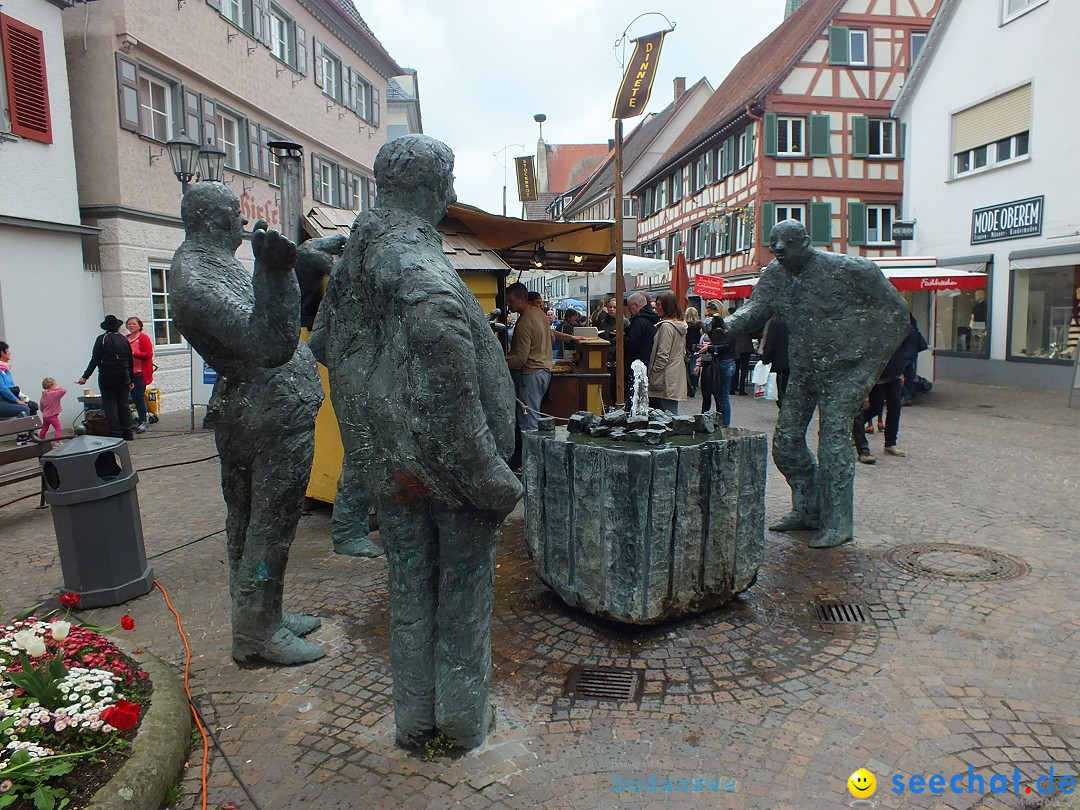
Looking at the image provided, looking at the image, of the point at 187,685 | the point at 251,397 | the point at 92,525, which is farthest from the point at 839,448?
the point at 92,525

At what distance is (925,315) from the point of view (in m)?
18.0

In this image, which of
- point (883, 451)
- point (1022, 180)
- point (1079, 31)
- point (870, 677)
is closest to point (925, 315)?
point (1022, 180)

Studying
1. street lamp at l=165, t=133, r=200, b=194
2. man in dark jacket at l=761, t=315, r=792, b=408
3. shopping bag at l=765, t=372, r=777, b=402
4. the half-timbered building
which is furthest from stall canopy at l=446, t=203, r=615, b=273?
the half-timbered building

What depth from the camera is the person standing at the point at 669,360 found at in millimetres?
7781

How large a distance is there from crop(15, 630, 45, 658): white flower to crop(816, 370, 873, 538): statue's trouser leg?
4082 millimetres

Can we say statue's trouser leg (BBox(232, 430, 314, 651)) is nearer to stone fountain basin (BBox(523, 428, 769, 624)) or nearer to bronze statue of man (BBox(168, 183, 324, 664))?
bronze statue of man (BBox(168, 183, 324, 664))

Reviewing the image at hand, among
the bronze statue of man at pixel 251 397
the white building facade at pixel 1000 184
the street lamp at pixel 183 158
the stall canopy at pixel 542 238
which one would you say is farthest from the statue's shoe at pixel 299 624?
the white building facade at pixel 1000 184

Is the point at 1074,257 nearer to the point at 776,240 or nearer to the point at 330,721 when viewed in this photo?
the point at 776,240

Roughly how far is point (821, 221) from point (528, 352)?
16718 mm

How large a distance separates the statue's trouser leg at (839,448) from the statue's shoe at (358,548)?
2827mm

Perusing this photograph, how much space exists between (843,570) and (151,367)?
995 cm

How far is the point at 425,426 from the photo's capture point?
7.21ft

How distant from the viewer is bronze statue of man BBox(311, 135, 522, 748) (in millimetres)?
2158

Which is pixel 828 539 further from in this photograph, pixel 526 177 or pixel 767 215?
pixel 767 215
